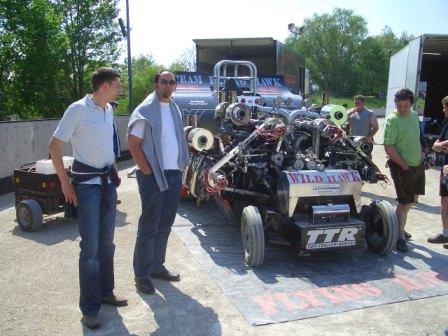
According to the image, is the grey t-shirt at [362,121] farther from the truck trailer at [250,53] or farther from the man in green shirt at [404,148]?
the man in green shirt at [404,148]

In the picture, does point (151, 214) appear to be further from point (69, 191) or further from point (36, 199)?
point (36, 199)

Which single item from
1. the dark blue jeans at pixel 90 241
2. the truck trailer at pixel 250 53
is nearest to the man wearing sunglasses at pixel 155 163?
the dark blue jeans at pixel 90 241

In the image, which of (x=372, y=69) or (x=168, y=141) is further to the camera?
(x=372, y=69)

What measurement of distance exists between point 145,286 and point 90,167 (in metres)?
1.27

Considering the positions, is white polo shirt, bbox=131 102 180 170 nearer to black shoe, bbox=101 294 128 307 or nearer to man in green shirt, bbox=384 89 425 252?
black shoe, bbox=101 294 128 307

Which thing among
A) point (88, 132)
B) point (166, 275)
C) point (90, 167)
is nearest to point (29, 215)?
point (166, 275)

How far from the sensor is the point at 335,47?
2842 inches

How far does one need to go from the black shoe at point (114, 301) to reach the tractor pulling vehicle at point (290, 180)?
1416 millimetres

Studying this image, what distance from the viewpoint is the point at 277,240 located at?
494 centimetres

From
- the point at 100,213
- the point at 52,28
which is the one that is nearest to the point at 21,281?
the point at 100,213

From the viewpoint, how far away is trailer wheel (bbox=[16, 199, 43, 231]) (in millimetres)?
5992

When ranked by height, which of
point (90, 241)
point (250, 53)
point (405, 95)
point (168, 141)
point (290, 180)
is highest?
point (250, 53)

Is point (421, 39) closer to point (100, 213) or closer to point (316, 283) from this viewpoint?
point (316, 283)

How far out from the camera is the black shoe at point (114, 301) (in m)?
3.89
